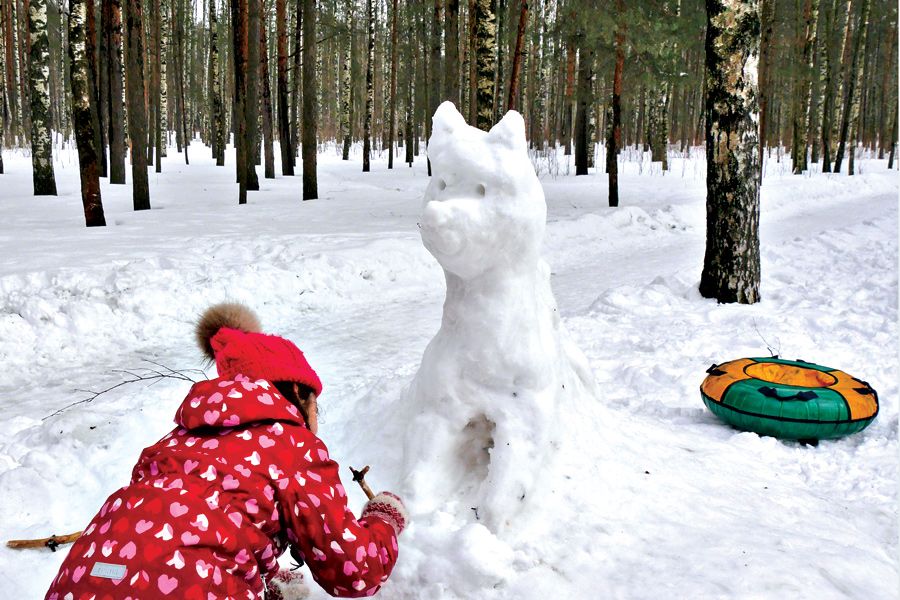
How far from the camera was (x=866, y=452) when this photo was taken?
404cm

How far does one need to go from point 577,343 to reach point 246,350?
4.45 m

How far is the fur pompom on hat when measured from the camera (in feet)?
6.41

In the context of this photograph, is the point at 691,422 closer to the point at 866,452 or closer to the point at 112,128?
the point at 866,452

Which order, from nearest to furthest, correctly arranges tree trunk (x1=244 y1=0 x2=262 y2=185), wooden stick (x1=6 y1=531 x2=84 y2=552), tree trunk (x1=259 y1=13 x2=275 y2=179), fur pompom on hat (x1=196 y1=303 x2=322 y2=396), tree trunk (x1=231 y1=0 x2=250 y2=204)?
fur pompom on hat (x1=196 y1=303 x2=322 y2=396) < wooden stick (x1=6 y1=531 x2=84 y2=552) < tree trunk (x1=231 y1=0 x2=250 y2=204) < tree trunk (x1=244 y1=0 x2=262 y2=185) < tree trunk (x1=259 y1=13 x2=275 y2=179)

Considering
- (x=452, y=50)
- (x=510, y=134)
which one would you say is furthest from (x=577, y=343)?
(x=452, y=50)

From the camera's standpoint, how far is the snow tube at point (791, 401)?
4.05 metres

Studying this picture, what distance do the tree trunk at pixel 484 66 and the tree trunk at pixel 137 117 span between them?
20.8ft

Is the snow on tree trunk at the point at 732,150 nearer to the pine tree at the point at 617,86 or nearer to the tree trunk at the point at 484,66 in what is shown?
the pine tree at the point at 617,86

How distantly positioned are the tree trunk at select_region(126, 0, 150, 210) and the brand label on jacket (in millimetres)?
11901

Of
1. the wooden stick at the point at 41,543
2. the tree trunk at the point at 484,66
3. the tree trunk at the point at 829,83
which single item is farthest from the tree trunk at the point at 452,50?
the tree trunk at the point at 829,83

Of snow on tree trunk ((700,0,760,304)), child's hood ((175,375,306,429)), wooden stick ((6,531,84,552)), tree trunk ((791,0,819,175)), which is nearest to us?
child's hood ((175,375,306,429))

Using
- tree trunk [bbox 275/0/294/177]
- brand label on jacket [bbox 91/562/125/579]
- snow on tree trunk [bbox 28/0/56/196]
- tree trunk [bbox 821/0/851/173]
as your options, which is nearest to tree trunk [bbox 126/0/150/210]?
snow on tree trunk [bbox 28/0/56/196]

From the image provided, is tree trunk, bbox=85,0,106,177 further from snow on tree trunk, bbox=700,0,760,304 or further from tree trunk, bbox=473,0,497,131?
snow on tree trunk, bbox=700,0,760,304

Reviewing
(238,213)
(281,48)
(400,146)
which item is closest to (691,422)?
(238,213)
